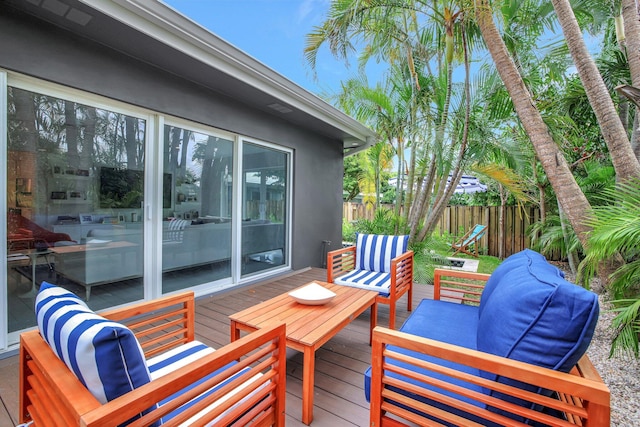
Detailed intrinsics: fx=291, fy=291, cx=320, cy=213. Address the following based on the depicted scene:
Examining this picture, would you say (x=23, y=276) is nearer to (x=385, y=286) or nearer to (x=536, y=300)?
(x=385, y=286)

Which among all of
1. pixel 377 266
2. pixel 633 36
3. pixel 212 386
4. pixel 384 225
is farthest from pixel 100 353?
pixel 384 225

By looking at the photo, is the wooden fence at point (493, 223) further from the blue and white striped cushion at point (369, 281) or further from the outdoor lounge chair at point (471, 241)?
the blue and white striped cushion at point (369, 281)

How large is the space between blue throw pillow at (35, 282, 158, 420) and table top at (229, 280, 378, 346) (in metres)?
0.97

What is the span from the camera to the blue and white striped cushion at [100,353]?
0.88m

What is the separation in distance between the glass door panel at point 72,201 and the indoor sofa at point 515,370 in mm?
2837

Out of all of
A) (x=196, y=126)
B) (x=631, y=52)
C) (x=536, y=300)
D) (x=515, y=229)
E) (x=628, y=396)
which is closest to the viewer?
(x=536, y=300)

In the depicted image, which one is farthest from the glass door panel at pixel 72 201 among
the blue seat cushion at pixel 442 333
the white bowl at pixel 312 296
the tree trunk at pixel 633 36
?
the tree trunk at pixel 633 36

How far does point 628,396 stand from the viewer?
6.32 feet

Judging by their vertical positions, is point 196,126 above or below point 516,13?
below

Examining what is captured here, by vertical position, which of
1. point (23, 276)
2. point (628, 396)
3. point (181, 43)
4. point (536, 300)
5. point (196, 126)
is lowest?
point (628, 396)

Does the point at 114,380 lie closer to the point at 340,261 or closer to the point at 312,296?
the point at 312,296

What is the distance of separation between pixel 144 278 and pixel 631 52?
525cm

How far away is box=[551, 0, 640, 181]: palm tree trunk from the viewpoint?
2463 millimetres

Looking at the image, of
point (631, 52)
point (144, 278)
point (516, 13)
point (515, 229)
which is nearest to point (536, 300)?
point (631, 52)
